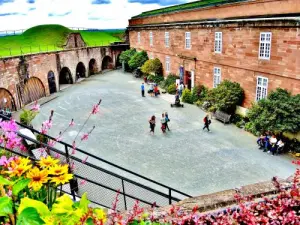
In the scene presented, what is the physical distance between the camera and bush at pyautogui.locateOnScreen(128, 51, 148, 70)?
3544 centimetres

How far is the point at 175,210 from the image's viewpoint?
3.60 metres

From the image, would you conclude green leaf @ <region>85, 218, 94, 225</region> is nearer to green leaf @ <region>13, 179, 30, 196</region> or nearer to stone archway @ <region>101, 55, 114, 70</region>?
green leaf @ <region>13, 179, 30, 196</region>

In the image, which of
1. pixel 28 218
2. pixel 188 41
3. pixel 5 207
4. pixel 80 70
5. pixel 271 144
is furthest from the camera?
pixel 80 70

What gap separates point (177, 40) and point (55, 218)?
25.9m

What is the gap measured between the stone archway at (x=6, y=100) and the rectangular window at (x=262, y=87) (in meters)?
17.8

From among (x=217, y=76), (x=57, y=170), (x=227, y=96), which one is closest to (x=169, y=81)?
(x=217, y=76)

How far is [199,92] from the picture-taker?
22.9 m

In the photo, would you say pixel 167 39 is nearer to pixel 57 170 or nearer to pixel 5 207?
pixel 57 170

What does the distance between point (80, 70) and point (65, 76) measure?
3.95 metres

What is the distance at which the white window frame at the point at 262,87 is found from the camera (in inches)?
668

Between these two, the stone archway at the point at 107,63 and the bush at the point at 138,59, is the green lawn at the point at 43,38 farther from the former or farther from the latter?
the bush at the point at 138,59

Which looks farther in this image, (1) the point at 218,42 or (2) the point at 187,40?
(2) the point at 187,40

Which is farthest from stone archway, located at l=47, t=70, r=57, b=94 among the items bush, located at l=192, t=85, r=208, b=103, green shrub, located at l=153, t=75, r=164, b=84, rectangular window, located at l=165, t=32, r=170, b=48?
bush, located at l=192, t=85, r=208, b=103

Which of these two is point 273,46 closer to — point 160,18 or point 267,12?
point 267,12
